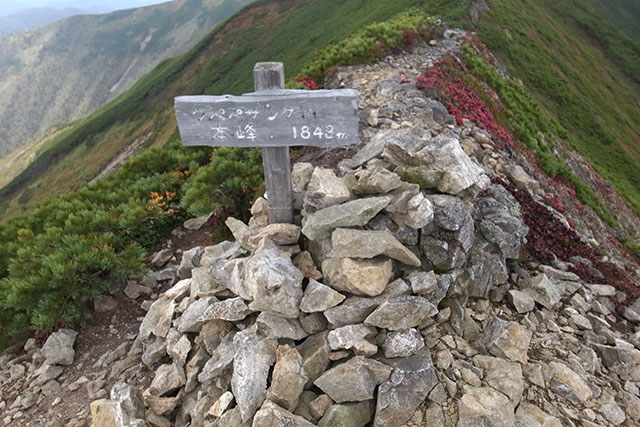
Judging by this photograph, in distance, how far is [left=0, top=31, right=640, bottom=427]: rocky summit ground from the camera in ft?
14.9

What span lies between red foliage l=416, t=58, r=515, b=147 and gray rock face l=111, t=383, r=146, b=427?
34.9 feet

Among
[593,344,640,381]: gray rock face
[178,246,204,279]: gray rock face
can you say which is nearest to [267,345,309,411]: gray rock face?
[178,246,204,279]: gray rock face

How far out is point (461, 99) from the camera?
13555 millimetres

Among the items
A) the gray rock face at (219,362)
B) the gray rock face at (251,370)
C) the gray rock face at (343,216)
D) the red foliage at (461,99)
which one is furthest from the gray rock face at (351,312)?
the red foliage at (461,99)

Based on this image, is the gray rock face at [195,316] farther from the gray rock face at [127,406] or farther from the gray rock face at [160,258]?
the gray rock face at [160,258]

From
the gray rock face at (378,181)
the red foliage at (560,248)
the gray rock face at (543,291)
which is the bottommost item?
the red foliage at (560,248)

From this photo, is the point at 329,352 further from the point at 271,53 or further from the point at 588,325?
the point at 271,53

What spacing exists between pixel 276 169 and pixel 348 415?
11.8ft

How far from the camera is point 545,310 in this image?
19.6 feet

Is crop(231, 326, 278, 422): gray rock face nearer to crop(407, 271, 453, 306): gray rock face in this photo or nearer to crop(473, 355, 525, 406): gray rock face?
crop(407, 271, 453, 306): gray rock face

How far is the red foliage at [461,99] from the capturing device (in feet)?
40.9

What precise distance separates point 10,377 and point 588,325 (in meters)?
9.66

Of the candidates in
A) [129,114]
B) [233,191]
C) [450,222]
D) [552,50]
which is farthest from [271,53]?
[450,222]

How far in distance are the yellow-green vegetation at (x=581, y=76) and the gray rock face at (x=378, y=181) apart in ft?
38.7
